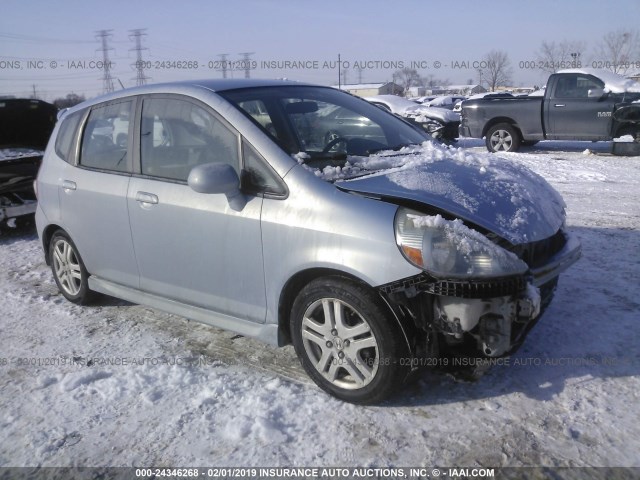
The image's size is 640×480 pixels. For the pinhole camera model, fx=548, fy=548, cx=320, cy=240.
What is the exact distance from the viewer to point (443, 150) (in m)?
3.76

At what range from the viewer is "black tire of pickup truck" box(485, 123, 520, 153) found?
1265cm

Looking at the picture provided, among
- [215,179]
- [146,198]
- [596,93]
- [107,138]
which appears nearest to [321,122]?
[215,179]

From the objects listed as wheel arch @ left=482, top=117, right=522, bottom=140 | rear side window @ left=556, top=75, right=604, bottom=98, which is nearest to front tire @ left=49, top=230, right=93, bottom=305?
wheel arch @ left=482, top=117, right=522, bottom=140

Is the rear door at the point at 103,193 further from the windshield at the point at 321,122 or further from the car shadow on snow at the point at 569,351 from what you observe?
the car shadow on snow at the point at 569,351

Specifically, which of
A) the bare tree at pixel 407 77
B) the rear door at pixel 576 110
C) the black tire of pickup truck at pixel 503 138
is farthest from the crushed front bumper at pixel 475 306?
the bare tree at pixel 407 77

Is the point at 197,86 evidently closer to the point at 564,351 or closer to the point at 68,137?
the point at 68,137

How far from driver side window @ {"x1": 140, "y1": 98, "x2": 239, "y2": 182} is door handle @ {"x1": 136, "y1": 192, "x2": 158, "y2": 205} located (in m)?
0.15

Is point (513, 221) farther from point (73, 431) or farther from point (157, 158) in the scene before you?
point (73, 431)

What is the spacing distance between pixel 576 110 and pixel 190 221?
1103 cm

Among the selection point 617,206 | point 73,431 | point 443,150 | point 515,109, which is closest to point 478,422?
point 443,150

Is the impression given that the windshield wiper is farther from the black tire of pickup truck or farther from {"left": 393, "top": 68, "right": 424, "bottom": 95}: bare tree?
{"left": 393, "top": 68, "right": 424, "bottom": 95}: bare tree

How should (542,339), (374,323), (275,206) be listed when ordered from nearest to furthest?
(374,323) < (275,206) < (542,339)

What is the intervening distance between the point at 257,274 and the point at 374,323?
794mm

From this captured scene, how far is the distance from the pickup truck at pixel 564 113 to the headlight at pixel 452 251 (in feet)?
34.1
